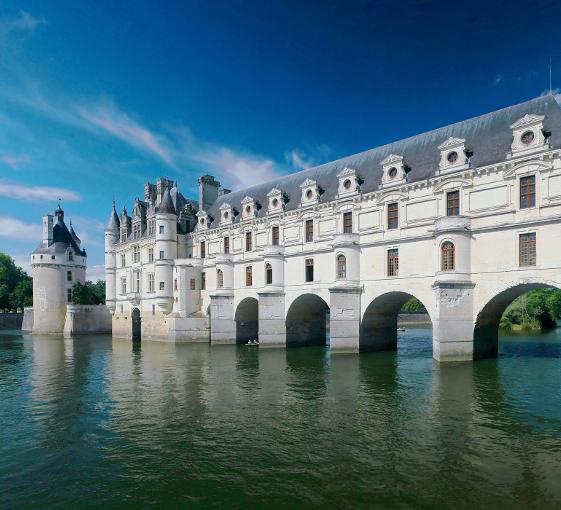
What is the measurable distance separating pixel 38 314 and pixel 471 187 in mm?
60225

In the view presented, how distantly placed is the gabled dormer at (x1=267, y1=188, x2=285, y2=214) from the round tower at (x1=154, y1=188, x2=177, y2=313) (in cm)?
1439

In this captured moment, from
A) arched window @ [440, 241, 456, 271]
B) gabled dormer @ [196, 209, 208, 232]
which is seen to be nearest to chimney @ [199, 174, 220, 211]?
gabled dormer @ [196, 209, 208, 232]

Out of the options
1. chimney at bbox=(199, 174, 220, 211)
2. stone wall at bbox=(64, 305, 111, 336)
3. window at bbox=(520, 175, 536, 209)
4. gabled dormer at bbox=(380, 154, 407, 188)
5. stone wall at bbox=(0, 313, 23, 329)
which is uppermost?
chimney at bbox=(199, 174, 220, 211)

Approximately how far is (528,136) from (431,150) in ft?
22.5

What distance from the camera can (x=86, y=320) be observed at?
58312 mm

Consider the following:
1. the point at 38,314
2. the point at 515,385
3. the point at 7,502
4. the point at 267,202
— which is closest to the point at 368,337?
the point at 515,385

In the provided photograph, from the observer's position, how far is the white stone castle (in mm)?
24312

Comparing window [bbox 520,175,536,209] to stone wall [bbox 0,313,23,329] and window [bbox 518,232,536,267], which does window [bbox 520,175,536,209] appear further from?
stone wall [bbox 0,313,23,329]

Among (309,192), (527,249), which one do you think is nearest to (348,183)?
(309,192)

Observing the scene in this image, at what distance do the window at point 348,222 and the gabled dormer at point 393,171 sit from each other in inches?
138

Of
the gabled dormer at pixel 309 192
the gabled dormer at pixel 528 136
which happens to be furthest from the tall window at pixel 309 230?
the gabled dormer at pixel 528 136

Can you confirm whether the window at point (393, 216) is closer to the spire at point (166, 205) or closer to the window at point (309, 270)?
the window at point (309, 270)

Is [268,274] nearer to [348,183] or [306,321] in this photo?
[306,321]

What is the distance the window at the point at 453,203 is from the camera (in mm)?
26984
